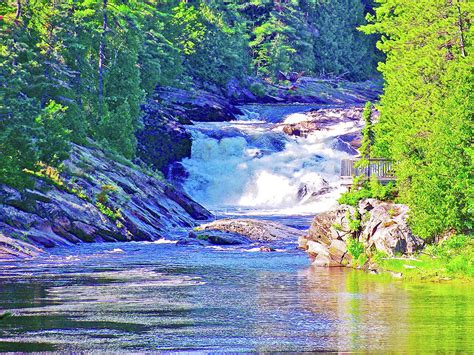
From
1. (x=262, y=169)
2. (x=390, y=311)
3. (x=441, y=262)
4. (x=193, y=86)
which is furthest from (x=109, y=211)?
(x=193, y=86)

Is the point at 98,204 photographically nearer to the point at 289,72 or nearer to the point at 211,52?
the point at 211,52

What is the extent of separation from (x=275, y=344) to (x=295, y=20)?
134426mm

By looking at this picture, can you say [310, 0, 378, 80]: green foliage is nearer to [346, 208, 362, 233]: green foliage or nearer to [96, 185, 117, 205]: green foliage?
[96, 185, 117, 205]: green foliage

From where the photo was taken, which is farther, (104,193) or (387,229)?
(104,193)

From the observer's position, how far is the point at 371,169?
5434 cm

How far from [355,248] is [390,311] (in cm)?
1467

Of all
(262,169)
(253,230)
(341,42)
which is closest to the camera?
(253,230)

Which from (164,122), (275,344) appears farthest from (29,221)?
(164,122)

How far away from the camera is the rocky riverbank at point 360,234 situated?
46.8 metres

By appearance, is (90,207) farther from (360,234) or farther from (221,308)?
(221,308)

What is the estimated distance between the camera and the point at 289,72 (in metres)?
152

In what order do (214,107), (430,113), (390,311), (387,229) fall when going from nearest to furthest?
(390,311) → (387,229) → (430,113) → (214,107)

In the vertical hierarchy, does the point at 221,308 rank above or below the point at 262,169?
below

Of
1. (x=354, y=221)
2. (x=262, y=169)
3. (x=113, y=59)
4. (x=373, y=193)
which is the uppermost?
(x=113, y=59)
